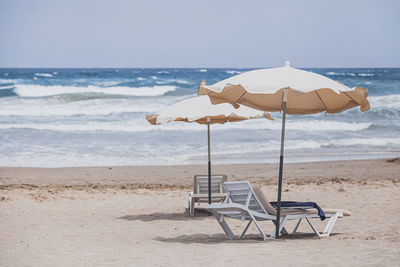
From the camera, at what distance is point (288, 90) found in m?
6.11

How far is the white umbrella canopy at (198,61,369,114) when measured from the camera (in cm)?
574

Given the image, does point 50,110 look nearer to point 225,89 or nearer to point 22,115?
point 22,115

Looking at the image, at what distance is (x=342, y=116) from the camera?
2700cm

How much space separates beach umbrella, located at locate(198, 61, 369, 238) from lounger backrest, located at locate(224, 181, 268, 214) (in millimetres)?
265

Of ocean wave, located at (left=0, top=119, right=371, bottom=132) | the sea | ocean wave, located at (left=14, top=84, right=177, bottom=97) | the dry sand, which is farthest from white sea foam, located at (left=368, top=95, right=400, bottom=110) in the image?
the dry sand

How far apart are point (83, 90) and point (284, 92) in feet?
129

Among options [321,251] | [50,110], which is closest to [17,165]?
[321,251]

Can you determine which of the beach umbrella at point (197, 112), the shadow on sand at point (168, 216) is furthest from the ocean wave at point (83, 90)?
the beach umbrella at point (197, 112)

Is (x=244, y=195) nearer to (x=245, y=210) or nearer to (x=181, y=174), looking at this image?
(x=245, y=210)

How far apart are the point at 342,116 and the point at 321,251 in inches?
888

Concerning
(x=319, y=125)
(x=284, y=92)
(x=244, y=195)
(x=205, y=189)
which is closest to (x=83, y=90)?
(x=319, y=125)

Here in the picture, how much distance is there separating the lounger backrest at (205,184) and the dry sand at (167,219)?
16.1 inches

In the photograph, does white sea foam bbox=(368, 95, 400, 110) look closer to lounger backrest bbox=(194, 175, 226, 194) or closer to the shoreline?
the shoreline

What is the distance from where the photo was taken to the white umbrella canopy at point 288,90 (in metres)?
5.74
